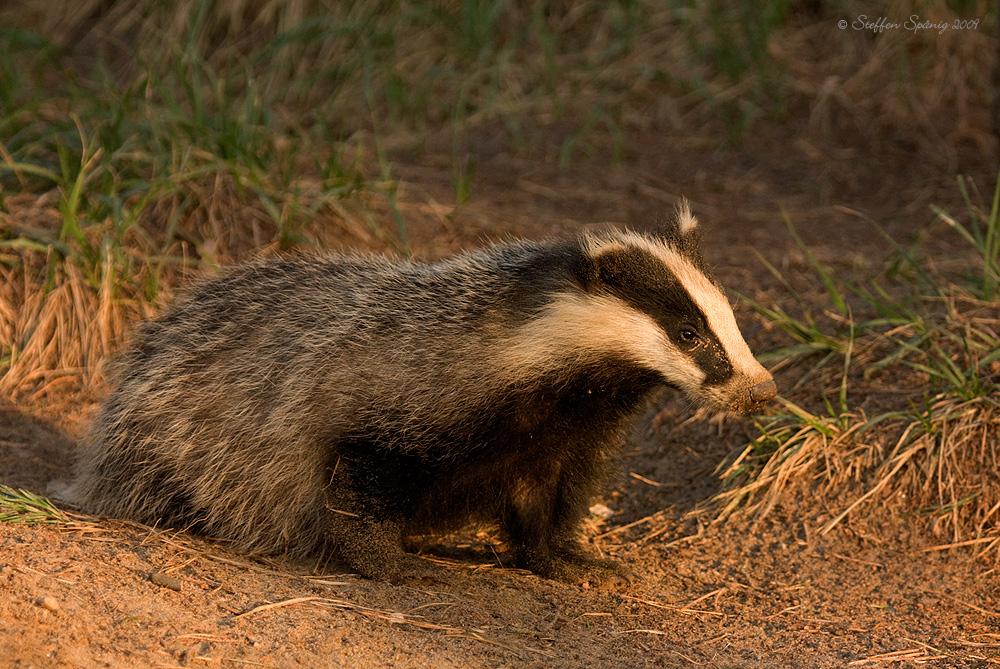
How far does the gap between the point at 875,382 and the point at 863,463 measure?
0.59 meters

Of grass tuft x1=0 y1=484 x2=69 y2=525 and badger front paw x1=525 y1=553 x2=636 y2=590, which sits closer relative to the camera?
grass tuft x1=0 y1=484 x2=69 y2=525

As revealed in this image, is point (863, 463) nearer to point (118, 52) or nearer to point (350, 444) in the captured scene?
point (350, 444)

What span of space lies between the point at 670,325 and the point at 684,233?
0.48 metres

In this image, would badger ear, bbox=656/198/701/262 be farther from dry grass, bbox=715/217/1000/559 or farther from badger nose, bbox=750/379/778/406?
dry grass, bbox=715/217/1000/559

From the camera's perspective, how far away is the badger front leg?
4520mm

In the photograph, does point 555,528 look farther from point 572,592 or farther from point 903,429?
point 903,429

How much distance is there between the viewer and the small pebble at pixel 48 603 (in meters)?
3.44

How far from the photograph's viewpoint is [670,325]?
402 cm

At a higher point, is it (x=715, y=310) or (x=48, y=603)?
(x=715, y=310)

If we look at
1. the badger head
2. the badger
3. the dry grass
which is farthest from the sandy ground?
the badger head

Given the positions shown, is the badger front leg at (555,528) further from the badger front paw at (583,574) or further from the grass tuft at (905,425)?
the grass tuft at (905,425)

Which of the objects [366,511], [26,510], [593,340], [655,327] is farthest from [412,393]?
[26,510]

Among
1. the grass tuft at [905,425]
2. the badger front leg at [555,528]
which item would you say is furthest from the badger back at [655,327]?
the grass tuft at [905,425]

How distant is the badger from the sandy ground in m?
0.22
